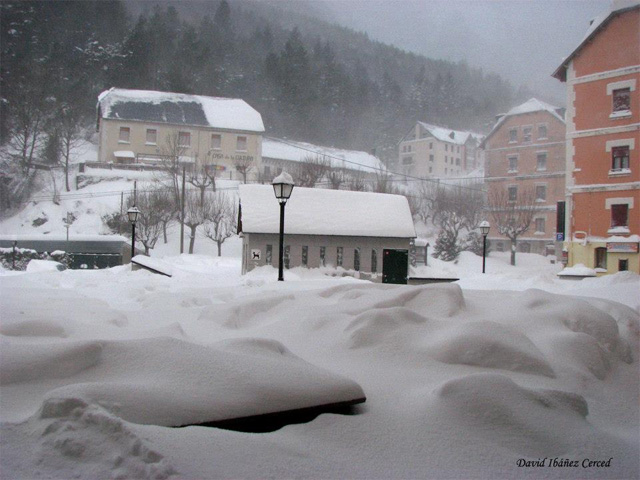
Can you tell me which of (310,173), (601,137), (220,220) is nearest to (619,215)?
(601,137)

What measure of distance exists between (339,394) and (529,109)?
18327 mm

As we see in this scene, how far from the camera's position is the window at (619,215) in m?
8.31

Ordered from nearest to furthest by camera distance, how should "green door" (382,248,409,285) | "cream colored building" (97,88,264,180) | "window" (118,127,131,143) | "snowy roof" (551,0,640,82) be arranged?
"snowy roof" (551,0,640,82)
"green door" (382,248,409,285)
"cream colored building" (97,88,264,180)
"window" (118,127,131,143)

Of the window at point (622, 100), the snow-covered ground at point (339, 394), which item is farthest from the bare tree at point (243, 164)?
the snow-covered ground at point (339, 394)

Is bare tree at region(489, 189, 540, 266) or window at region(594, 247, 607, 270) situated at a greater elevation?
bare tree at region(489, 189, 540, 266)

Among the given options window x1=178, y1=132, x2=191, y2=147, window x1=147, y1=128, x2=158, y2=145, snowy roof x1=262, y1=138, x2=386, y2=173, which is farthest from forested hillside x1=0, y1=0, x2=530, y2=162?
window x1=178, y1=132, x2=191, y2=147

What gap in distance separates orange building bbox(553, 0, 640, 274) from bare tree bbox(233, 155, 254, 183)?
22.1 metres

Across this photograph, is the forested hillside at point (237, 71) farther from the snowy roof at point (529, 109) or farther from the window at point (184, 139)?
the window at point (184, 139)

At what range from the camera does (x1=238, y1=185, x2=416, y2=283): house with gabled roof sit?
1309cm

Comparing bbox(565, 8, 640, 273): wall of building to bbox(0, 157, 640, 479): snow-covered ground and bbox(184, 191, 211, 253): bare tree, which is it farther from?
bbox(184, 191, 211, 253): bare tree

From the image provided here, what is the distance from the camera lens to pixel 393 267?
1404 cm

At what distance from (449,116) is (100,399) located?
73.3 ft

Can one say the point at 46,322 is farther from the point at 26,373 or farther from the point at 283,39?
the point at 283,39

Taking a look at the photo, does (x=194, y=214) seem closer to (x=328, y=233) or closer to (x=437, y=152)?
(x=328, y=233)
